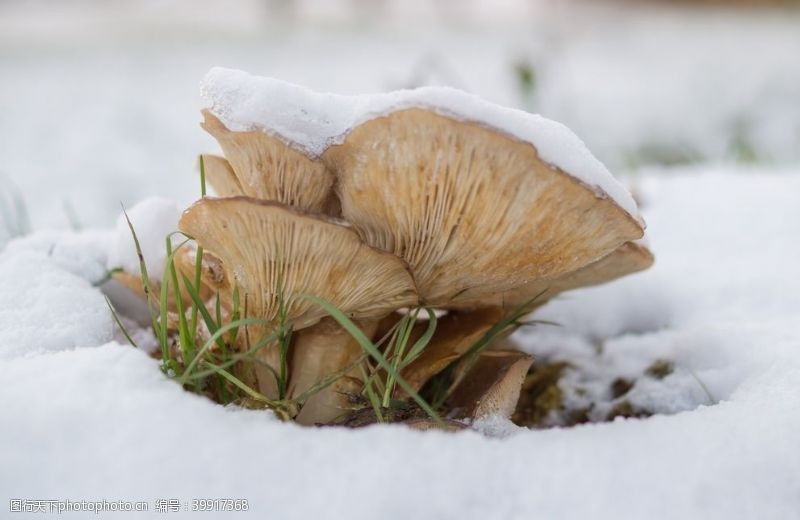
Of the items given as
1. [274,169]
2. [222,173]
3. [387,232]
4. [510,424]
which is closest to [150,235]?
[222,173]

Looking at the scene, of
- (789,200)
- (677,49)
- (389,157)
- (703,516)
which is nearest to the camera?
(703,516)

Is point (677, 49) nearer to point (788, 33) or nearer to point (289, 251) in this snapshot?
point (788, 33)

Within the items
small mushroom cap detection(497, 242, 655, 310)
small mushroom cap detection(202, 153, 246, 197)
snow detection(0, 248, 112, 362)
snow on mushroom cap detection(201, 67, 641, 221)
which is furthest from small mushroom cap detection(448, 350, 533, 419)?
snow detection(0, 248, 112, 362)

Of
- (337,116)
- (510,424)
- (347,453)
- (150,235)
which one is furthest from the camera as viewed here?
(150,235)

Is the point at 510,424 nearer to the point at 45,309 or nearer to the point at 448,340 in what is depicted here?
the point at 448,340

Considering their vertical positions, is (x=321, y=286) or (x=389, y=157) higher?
(x=389, y=157)

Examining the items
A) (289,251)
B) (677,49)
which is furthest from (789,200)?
(677,49)
